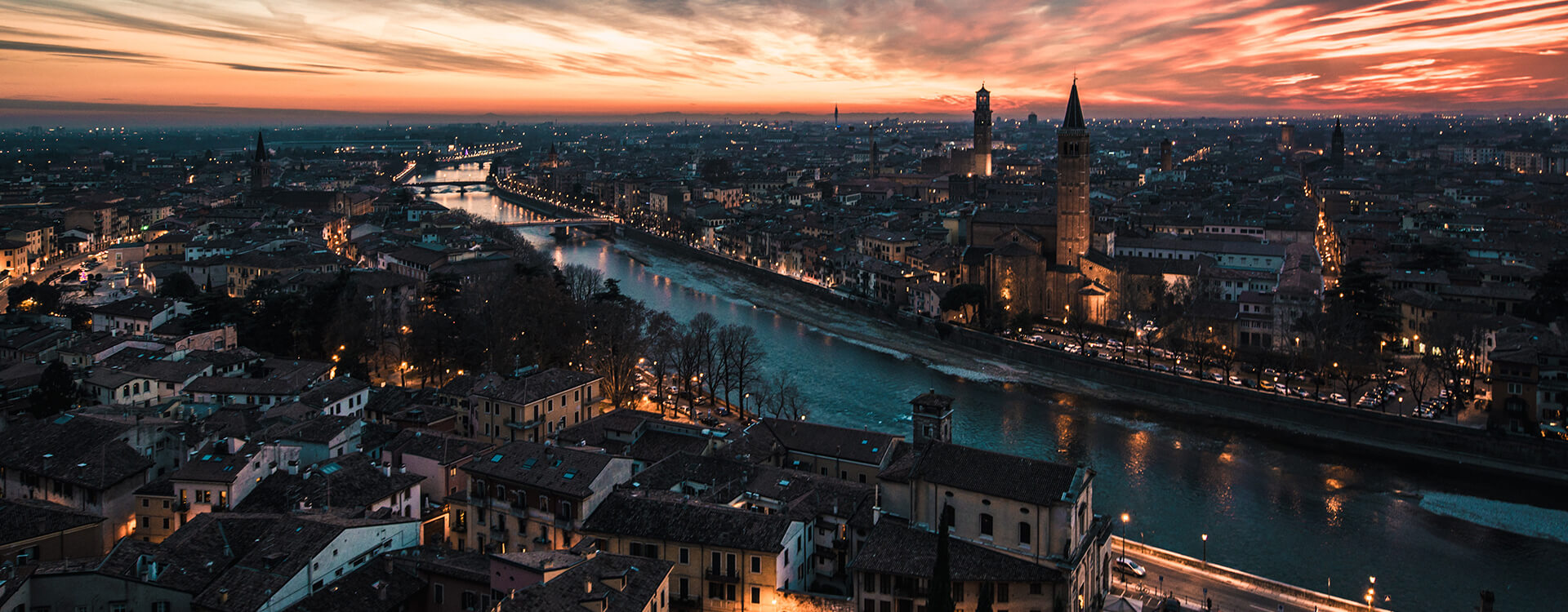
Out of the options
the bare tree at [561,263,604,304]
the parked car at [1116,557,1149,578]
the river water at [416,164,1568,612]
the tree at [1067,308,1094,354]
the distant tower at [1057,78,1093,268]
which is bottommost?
the river water at [416,164,1568,612]

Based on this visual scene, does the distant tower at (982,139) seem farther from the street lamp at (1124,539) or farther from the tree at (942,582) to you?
the tree at (942,582)

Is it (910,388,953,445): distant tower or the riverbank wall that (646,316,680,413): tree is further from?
the riverbank wall

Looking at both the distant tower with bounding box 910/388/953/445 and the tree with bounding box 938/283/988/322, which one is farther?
the tree with bounding box 938/283/988/322

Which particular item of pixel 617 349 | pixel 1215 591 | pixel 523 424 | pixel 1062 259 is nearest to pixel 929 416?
pixel 1215 591

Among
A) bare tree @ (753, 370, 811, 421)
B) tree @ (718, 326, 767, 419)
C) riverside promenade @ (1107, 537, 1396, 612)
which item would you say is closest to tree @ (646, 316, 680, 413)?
tree @ (718, 326, 767, 419)

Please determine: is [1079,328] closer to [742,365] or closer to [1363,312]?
[1363,312]

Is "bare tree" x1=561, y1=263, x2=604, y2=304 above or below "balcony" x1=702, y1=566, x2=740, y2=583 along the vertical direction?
above

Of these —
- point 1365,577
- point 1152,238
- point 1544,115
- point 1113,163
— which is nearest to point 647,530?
point 1365,577
